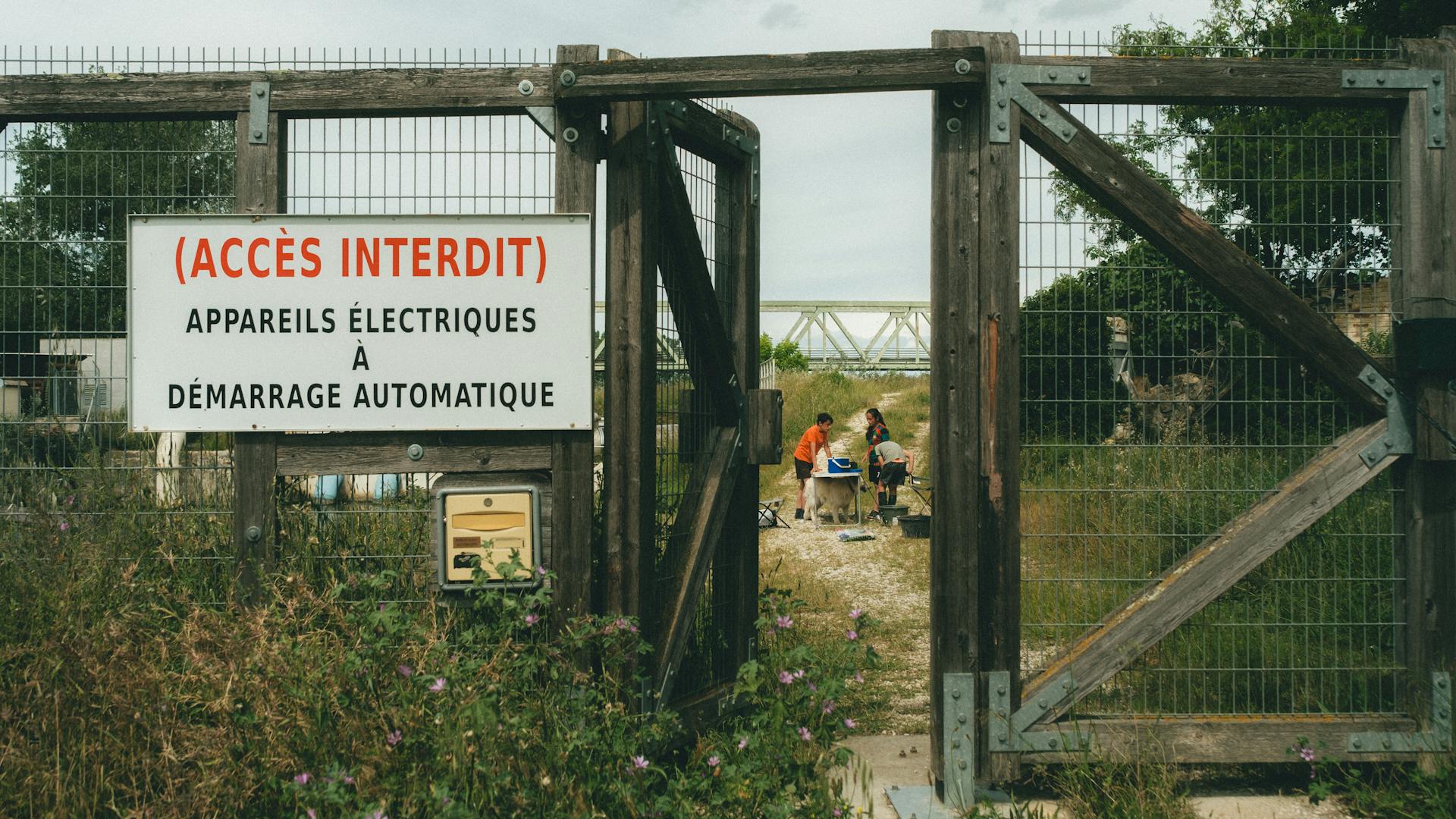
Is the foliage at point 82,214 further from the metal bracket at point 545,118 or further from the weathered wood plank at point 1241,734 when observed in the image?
the weathered wood plank at point 1241,734

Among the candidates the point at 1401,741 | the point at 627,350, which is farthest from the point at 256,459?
the point at 1401,741

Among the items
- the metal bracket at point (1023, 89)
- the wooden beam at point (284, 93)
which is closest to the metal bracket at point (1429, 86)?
the metal bracket at point (1023, 89)

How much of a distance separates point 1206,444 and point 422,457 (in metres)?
3.45

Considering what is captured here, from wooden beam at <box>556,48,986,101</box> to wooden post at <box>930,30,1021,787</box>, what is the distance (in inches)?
5.6

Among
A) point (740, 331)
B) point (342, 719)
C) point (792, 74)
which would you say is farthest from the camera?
point (740, 331)

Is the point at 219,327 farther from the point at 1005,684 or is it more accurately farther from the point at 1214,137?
the point at 1214,137

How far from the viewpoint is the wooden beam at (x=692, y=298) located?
5.08 m

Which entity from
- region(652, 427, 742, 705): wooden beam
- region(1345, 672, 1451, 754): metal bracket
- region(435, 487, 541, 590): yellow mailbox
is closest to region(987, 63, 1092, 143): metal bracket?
region(652, 427, 742, 705): wooden beam

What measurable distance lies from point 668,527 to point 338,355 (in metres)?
1.76

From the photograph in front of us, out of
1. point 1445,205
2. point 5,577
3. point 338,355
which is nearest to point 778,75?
point 338,355

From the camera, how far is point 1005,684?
4629 mm

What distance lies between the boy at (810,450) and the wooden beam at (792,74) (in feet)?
38.0

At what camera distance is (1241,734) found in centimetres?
468

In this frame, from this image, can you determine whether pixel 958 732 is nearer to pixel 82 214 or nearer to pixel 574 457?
pixel 574 457
